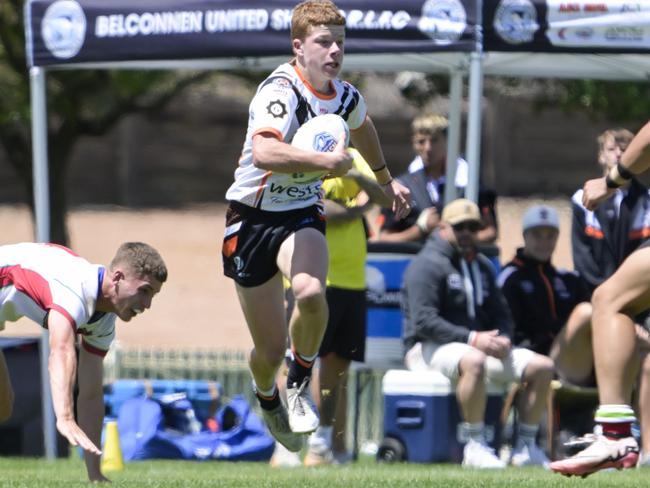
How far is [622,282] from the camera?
21.9 ft

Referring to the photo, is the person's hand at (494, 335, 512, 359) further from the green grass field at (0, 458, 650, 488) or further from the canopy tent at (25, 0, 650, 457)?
the canopy tent at (25, 0, 650, 457)

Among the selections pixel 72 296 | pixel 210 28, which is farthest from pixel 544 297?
pixel 72 296

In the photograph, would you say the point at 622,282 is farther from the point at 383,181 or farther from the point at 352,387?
the point at 352,387

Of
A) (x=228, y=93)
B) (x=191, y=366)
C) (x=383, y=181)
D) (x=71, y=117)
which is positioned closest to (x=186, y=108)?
(x=228, y=93)

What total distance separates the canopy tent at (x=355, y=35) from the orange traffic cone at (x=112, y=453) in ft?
3.59

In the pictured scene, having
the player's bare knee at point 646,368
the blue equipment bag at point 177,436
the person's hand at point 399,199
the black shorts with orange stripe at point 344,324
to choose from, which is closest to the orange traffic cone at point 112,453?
the blue equipment bag at point 177,436

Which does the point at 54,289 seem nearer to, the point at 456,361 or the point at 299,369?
the point at 299,369

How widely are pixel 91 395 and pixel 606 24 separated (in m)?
4.41

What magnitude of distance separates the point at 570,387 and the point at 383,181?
320 centimetres

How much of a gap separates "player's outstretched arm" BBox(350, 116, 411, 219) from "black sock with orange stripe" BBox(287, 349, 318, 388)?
0.91 m

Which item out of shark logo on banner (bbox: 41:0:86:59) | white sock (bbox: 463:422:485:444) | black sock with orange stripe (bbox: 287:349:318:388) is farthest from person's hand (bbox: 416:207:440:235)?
black sock with orange stripe (bbox: 287:349:318:388)

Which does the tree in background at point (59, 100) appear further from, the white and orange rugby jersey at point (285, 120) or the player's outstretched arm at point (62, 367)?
the player's outstretched arm at point (62, 367)

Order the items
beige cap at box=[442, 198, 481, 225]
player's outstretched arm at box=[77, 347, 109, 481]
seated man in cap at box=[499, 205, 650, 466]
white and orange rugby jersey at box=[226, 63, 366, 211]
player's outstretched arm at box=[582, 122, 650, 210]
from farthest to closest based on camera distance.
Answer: seated man in cap at box=[499, 205, 650, 466], beige cap at box=[442, 198, 481, 225], player's outstretched arm at box=[77, 347, 109, 481], white and orange rugby jersey at box=[226, 63, 366, 211], player's outstretched arm at box=[582, 122, 650, 210]

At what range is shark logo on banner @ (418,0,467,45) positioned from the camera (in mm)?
9898
